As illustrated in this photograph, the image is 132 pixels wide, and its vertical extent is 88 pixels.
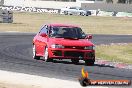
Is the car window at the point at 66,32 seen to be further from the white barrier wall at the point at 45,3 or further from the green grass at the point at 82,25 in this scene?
the white barrier wall at the point at 45,3

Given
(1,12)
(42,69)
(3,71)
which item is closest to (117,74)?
(42,69)

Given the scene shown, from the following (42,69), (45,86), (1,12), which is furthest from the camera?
(1,12)

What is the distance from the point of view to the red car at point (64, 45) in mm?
18812

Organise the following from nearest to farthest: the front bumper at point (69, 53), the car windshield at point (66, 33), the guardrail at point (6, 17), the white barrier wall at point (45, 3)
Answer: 1. the front bumper at point (69, 53)
2. the car windshield at point (66, 33)
3. the guardrail at point (6, 17)
4. the white barrier wall at point (45, 3)

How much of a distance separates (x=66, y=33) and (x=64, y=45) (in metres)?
1.29

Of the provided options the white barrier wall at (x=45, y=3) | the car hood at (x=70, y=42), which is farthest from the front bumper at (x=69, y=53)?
→ the white barrier wall at (x=45, y=3)

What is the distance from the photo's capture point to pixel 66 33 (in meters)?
20.0

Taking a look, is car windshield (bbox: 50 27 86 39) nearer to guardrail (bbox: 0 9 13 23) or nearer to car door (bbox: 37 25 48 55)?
car door (bbox: 37 25 48 55)

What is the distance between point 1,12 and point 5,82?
43.2m

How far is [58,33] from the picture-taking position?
19.9 metres

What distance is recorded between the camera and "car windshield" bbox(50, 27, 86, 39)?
19781 millimetres

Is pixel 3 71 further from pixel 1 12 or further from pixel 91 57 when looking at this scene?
pixel 1 12

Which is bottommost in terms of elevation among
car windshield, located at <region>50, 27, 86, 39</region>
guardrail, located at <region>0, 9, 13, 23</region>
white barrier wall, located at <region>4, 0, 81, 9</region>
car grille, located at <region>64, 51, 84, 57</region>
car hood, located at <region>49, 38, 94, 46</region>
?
white barrier wall, located at <region>4, 0, 81, 9</region>

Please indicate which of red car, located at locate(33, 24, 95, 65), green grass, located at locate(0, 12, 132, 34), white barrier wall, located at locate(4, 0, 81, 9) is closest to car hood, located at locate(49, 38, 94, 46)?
red car, located at locate(33, 24, 95, 65)
